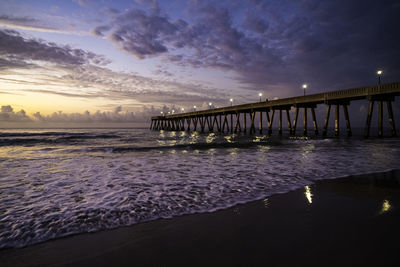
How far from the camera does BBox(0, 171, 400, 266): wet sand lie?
6.14ft

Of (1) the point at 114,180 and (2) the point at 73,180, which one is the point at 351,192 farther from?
(2) the point at 73,180

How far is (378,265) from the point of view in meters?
1.71

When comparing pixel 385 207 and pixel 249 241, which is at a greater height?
pixel 249 241

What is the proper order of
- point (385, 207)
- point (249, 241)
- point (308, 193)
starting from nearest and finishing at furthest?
point (249, 241) → point (385, 207) → point (308, 193)

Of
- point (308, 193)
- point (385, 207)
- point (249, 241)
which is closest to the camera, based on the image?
point (249, 241)

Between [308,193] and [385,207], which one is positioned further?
[308,193]

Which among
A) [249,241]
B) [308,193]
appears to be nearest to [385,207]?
[308,193]

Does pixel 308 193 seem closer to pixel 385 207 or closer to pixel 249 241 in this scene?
pixel 385 207

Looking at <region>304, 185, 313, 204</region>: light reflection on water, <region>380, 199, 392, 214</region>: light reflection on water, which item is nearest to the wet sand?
<region>380, 199, 392, 214</region>: light reflection on water

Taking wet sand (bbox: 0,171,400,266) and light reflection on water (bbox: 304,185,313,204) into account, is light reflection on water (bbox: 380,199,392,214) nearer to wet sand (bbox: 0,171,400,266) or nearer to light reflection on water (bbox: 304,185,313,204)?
wet sand (bbox: 0,171,400,266)

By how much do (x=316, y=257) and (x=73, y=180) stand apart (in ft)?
19.2

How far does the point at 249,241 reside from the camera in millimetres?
2182

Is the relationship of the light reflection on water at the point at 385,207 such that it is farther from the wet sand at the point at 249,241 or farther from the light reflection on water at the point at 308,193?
the light reflection on water at the point at 308,193

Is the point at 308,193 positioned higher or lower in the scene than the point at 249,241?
lower
